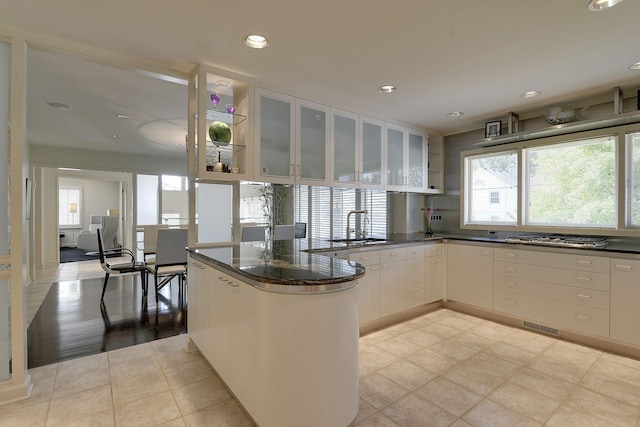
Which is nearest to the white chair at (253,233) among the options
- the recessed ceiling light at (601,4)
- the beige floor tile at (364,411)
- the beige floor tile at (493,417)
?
the beige floor tile at (364,411)

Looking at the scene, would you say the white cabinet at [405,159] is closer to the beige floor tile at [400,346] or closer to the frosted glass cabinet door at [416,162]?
the frosted glass cabinet door at [416,162]

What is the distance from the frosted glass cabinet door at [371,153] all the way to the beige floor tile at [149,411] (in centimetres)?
264

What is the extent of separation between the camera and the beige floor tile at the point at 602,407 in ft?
5.94

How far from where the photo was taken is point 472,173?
14.0 feet

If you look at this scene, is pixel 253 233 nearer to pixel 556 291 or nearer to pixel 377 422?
pixel 377 422

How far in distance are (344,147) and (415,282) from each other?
1.77m

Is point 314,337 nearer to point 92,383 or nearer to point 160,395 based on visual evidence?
point 160,395

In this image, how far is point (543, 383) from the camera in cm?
219

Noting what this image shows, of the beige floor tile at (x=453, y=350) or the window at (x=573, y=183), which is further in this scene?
the window at (x=573, y=183)

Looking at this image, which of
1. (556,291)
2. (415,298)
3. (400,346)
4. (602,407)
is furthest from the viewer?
(415,298)

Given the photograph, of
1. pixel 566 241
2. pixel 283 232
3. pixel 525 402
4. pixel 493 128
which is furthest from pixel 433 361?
pixel 493 128

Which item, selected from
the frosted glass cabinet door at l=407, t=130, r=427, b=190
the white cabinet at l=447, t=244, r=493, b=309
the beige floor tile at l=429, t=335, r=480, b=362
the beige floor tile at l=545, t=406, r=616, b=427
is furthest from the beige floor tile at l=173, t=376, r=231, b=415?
the frosted glass cabinet door at l=407, t=130, r=427, b=190

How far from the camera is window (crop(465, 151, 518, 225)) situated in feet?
12.6

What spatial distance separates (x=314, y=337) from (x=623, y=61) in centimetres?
311
